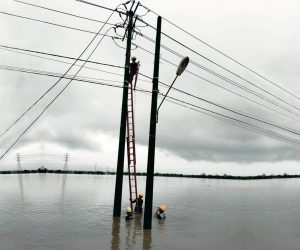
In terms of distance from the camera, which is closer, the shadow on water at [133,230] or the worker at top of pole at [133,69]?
the shadow on water at [133,230]

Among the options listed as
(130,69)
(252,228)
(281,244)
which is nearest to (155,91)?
(130,69)

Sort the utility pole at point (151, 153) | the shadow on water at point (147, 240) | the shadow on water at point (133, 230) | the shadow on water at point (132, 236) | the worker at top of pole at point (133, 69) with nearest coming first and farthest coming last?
the shadow on water at point (147, 240)
the shadow on water at point (132, 236)
the shadow on water at point (133, 230)
the utility pole at point (151, 153)
the worker at top of pole at point (133, 69)

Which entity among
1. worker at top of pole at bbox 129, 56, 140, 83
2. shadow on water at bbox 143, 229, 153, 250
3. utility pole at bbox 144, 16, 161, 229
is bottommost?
shadow on water at bbox 143, 229, 153, 250

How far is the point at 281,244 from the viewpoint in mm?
21547

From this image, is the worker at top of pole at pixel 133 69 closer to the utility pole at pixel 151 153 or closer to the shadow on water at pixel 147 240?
the utility pole at pixel 151 153

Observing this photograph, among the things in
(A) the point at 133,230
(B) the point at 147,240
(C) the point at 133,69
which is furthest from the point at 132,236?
(C) the point at 133,69

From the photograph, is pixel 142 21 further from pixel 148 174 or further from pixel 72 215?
pixel 72 215

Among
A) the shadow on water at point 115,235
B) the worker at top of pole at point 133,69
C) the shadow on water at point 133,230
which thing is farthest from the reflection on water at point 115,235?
the worker at top of pole at point 133,69

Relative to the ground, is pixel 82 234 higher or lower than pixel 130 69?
lower

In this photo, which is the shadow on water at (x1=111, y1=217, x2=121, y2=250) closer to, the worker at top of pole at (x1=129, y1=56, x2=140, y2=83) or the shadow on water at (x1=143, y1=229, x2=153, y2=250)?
the shadow on water at (x1=143, y1=229, x2=153, y2=250)

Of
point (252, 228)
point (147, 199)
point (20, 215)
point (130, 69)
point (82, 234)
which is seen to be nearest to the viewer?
point (147, 199)

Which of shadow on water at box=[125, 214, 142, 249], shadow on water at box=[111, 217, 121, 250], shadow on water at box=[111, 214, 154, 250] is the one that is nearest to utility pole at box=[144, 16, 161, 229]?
shadow on water at box=[111, 214, 154, 250]

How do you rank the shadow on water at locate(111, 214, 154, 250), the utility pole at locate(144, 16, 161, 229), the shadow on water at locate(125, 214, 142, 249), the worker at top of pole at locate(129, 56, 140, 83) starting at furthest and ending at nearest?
the worker at top of pole at locate(129, 56, 140, 83)
the utility pole at locate(144, 16, 161, 229)
the shadow on water at locate(125, 214, 142, 249)
the shadow on water at locate(111, 214, 154, 250)

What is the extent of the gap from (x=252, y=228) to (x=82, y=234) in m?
14.1
